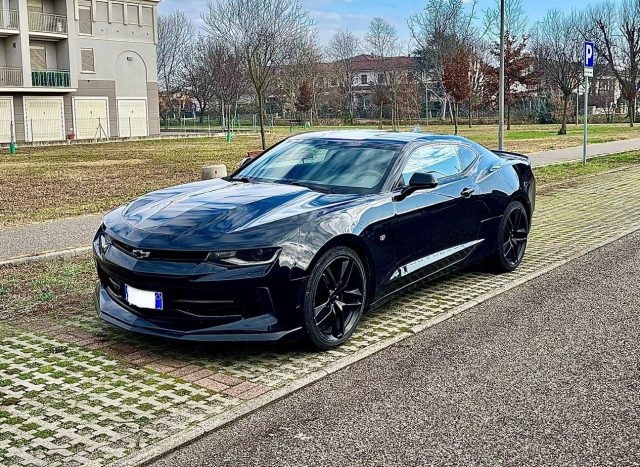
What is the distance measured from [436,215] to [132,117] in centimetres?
5149

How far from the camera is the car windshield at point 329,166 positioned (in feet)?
20.5

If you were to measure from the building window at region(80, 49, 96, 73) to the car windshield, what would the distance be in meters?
48.2

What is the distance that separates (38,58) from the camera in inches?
1928

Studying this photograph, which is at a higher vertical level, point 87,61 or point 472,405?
point 87,61

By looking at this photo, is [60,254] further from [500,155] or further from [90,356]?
[500,155]

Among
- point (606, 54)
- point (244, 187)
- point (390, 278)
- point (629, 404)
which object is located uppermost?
point (606, 54)

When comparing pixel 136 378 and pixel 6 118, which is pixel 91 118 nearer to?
pixel 6 118

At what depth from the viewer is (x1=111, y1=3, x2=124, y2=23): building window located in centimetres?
5337

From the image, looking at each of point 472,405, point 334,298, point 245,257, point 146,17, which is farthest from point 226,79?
point 472,405

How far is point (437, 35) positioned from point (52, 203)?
7051 cm

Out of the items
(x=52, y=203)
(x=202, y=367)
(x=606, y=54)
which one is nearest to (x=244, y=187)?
(x=202, y=367)

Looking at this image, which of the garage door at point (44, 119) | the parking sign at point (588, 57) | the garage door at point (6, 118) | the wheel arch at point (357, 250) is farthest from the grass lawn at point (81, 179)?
the garage door at point (44, 119)

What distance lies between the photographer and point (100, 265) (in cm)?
562

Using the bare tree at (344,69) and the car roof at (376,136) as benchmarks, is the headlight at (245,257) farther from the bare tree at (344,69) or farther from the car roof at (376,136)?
the bare tree at (344,69)
